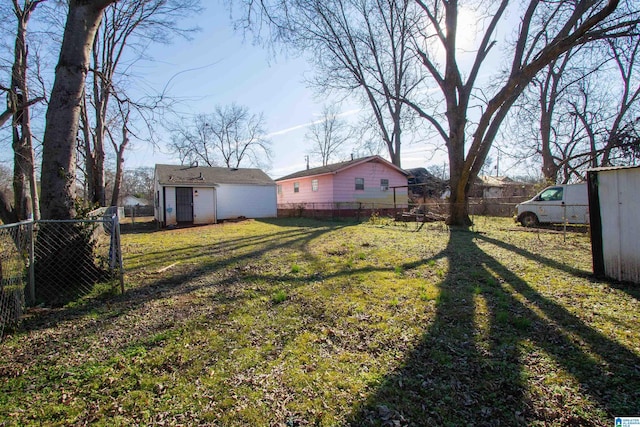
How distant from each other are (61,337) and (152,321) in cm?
89

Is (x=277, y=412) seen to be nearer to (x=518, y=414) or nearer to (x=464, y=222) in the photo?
(x=518, y=414)

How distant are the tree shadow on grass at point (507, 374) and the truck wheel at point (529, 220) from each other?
373 inches

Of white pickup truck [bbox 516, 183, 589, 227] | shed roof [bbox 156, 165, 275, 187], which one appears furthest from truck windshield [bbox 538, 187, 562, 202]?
shed roof [bbox 156, 165, 275, 187]

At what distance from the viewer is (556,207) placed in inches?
441

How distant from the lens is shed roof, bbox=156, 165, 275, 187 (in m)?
18.0

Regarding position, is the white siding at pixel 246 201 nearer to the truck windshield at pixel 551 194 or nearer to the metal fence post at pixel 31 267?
the metal fence post at pixel 31 267

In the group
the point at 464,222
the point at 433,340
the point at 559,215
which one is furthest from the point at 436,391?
the point at 559,215

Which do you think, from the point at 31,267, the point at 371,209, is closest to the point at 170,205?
the point at 371,209

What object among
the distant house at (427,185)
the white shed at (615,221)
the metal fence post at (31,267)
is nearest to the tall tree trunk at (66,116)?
the metal fence post at (31,267)

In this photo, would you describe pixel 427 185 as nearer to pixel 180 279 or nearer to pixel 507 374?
pixel 180 279

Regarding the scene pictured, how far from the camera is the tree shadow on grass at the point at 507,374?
214 cm

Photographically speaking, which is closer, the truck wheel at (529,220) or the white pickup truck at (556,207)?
the white pickup truck at (556,207)

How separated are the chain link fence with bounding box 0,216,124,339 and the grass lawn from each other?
1.12 ft

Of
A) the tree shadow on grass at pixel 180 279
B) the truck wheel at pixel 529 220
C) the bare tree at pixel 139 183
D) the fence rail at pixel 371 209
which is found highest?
the bare tree at pixel 139 183
